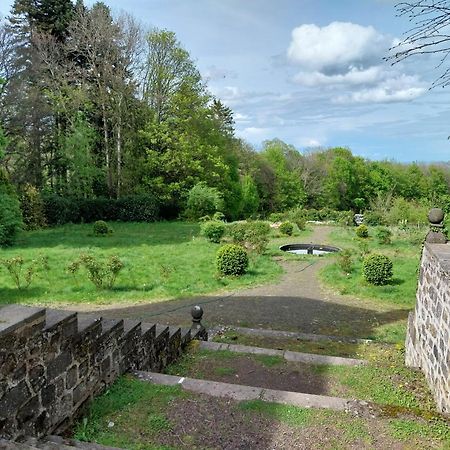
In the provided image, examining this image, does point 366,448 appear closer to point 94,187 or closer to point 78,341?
point 78,341

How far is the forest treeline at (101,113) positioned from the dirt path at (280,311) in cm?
1522

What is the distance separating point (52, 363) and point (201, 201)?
22.0 m

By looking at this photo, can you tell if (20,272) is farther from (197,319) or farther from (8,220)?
(197,319)

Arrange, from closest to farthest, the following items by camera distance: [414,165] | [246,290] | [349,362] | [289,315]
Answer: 1. [349,362]
2. [289,315]
3. [246,290]
4. [414,165]

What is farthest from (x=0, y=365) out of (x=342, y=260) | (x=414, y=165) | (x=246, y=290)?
(x=414, y=165)

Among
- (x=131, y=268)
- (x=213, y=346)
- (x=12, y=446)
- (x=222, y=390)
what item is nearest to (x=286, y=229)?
(x=131, y=268)

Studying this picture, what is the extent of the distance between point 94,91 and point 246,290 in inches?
757

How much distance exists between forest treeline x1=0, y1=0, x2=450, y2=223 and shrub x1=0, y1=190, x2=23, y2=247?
567 cm

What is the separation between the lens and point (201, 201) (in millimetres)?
25172

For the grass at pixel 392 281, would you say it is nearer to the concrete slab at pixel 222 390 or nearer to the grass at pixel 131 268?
the grass at pixel 131 268

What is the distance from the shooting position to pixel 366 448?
3.25 m

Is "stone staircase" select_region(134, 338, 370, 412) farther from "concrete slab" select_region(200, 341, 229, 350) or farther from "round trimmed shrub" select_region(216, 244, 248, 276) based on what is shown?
"round trimmed shrub" select_region(216, 244, 248, 276)

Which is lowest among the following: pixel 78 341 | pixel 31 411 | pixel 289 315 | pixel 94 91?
pixel 289 315

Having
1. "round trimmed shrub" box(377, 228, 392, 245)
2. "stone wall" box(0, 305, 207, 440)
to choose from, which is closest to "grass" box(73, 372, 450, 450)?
"stone wall" box(0, 305, 207, 440)
